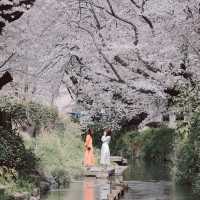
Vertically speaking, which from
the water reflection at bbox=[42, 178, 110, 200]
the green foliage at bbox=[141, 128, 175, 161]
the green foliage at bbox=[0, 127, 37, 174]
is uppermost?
the green foliage at bbox=[141, 128, 175, 161]

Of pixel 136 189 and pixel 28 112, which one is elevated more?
pixel 28 112

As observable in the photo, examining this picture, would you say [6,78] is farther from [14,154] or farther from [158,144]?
[158,144]

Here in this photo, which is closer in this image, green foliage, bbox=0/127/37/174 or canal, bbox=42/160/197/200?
green foliage, bbox=0/127/37/174

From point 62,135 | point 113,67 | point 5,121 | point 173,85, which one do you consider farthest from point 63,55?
point 5,121

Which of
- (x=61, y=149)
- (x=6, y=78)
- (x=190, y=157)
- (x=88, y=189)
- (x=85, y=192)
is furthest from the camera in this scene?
(x=61, y=149)

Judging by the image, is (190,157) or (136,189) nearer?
(190,157)

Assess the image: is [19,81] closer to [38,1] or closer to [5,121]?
[38,1]

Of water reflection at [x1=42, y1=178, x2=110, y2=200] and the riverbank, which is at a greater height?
the riverbank

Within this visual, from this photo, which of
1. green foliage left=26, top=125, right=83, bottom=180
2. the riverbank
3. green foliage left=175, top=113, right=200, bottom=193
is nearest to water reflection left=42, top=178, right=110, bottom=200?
the riverbank

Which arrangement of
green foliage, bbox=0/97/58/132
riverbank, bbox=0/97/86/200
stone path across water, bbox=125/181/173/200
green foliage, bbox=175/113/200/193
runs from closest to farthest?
riverbank, bbox=0/97/86/200
stone path across water, bbox=125/181/173/200
green foliage, bbox=175/113/200/193
green foliage, bbox=0/97/58/132

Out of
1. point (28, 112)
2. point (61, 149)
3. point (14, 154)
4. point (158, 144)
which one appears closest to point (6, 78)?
point (28, 112)

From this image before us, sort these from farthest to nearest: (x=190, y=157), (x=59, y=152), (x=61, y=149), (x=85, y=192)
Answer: (x=61, y=149) → (x=59, y=152) → (x=190, y=157) → (x=85, y=192)

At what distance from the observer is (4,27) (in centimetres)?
2262

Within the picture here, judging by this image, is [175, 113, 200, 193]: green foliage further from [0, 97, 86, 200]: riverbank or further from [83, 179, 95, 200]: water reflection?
[0, 97, 86, 200]: riverbank
